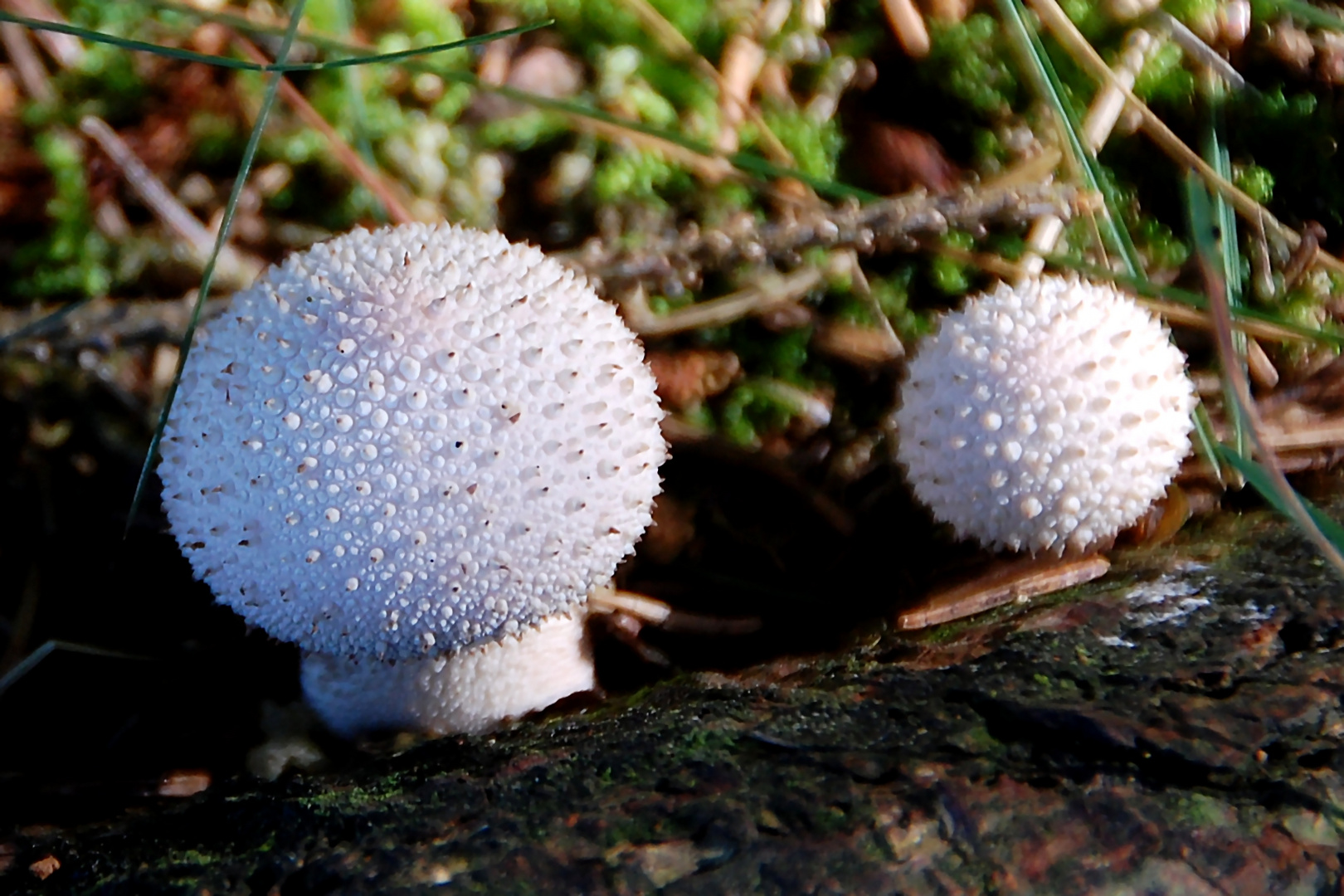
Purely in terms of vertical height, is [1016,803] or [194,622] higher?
[194,622]

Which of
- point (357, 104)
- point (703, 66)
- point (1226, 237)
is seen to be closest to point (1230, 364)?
point (1226, 237)

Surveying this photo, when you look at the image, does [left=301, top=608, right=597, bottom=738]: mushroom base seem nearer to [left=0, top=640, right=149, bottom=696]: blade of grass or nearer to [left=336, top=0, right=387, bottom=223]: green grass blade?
[left=0, top=640, right=149, bottom=696]: blade of grass

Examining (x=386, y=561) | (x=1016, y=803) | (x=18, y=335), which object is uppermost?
(x=18, y=335)

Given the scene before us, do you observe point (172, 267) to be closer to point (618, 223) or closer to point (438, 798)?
point (618, 223)

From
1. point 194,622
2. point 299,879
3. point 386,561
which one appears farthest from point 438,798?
point 194,622

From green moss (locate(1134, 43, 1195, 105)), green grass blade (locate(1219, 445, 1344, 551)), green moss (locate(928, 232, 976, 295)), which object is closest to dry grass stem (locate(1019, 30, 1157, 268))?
green moss (locate(1134, 43, 1195, 105))

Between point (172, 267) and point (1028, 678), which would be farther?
point (172, 267)

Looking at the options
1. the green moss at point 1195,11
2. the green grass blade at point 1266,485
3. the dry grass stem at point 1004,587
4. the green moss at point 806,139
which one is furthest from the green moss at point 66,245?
the green moss at point 1195,11
